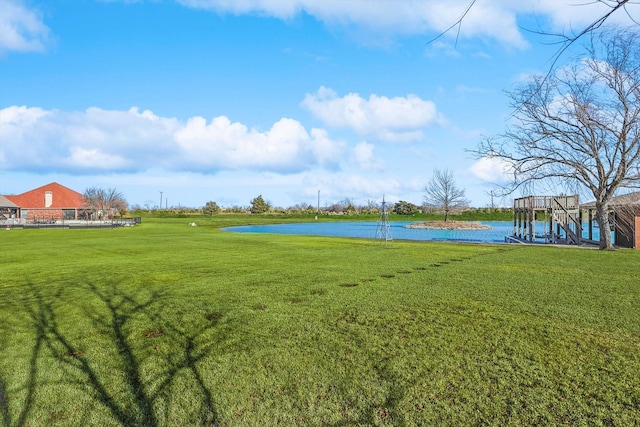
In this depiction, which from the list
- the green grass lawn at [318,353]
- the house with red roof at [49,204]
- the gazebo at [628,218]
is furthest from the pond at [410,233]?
the house with red roof at [49,204]

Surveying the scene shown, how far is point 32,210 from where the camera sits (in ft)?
206

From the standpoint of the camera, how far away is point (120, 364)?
4246 mm

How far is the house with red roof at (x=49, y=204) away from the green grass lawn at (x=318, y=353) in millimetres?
63462

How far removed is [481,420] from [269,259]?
1066 centimetres

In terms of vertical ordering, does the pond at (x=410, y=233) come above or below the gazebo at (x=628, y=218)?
below

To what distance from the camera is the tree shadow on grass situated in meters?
3.36

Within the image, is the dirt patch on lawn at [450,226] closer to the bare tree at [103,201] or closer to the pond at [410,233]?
the pond at [410,233]

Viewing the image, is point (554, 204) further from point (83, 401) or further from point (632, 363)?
point (83, 401)

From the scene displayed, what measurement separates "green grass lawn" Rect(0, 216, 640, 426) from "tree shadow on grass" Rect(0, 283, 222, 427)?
0.06 feet

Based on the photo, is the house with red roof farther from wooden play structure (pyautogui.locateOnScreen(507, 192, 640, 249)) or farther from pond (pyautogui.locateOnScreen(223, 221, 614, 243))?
wooden play structure (pyautogui.locateOnScreen(507, 192, 640, 249))

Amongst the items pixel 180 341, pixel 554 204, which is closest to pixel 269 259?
pixel 180 341

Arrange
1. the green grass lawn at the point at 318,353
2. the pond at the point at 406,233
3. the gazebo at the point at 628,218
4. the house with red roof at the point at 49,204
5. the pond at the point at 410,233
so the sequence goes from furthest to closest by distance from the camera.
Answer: the house with red roof at the point at 49,204
the pond at the point at 406,233
the pond at the point at 410,233
the gazebo at the point at 628,218
the green grass lawn at the point at 318,353

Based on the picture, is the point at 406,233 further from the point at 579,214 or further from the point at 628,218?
the point at 628,218

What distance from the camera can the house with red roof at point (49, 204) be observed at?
62.7 metres
